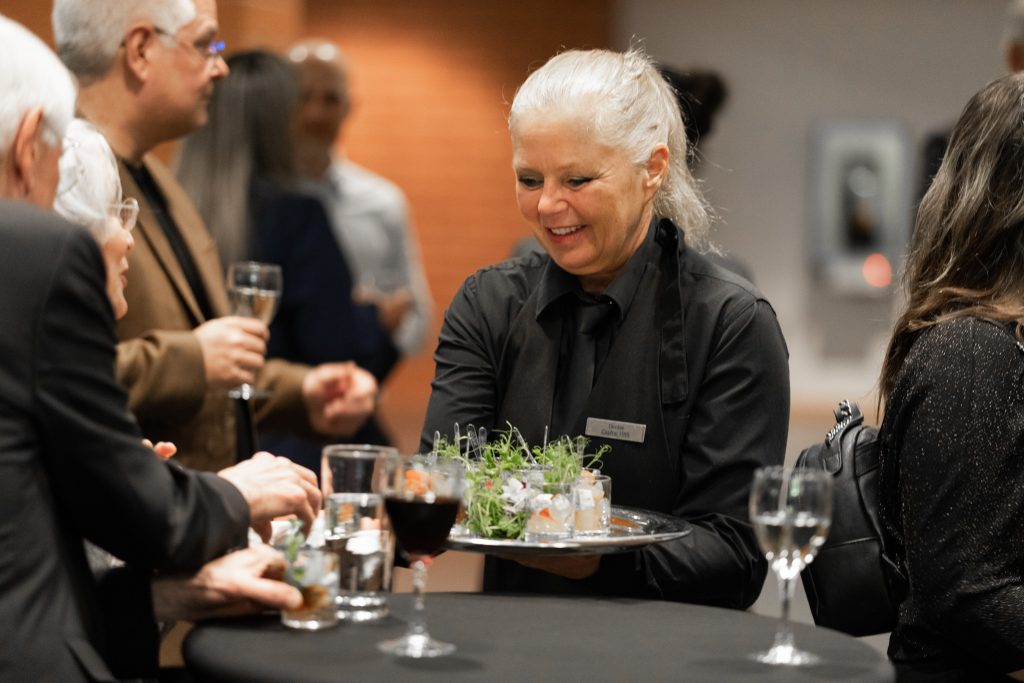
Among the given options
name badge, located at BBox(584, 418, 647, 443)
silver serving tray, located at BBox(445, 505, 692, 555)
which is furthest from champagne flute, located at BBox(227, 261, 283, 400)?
silver serving tray, located at BBox(445, 505, 692, 555)

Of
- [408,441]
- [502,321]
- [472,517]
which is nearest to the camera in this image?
[472,517]

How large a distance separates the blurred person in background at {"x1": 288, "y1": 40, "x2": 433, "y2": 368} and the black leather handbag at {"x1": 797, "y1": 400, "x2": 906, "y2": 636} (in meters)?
3.09

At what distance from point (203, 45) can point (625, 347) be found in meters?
1.41

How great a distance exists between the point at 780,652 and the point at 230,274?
1.98 metres

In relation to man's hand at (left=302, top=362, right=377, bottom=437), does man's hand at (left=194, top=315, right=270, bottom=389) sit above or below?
above

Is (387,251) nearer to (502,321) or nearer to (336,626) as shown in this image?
(502,321)

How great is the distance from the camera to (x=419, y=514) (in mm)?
1750

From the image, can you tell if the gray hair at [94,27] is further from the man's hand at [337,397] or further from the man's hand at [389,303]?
the man's hand at [389,303]

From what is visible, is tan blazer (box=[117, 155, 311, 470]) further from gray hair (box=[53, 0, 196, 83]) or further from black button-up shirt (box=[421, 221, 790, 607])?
black button-up shirt (box=[421, 221, 790, 607])

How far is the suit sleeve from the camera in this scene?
5.40 ft

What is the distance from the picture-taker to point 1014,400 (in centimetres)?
214

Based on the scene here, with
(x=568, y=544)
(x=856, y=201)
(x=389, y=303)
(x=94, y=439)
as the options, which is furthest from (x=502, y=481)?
(x=856, y=201)

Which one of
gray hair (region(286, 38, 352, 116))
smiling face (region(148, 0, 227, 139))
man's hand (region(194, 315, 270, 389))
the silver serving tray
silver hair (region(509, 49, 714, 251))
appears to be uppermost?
gray hair (region(286, 38, 352, 116))

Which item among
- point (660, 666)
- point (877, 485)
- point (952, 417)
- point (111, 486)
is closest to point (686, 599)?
point (877, 485)
